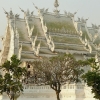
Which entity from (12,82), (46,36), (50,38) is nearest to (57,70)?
(12,82)

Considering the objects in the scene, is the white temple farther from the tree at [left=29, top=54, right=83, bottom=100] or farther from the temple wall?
the tree at [left=29, top=54, right=83, bottom=100]

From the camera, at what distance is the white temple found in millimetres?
29223

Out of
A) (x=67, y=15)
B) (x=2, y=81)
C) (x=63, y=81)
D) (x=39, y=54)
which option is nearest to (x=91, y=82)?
(x=63, y=81)

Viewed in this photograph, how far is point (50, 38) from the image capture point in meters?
33.1

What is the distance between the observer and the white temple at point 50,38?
95.9 feet

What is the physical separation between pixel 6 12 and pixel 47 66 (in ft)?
35.9

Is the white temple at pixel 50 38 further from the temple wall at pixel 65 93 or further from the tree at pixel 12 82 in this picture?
the tree at pixel 12 82

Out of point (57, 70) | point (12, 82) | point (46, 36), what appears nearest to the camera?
point (12, 82)

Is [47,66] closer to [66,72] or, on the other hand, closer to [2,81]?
[66,72]

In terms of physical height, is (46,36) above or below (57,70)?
above

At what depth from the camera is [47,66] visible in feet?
76.0

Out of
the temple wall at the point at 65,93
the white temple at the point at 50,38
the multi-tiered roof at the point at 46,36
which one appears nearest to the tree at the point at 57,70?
Answer: the temple wall at the point at 65,93

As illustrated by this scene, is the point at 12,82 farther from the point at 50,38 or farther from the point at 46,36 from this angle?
the point at 46,36

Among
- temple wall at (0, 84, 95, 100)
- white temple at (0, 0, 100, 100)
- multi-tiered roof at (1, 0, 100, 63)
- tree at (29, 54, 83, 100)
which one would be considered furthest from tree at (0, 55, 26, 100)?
multi-tiered roof at (1, 0, 100, 63)
